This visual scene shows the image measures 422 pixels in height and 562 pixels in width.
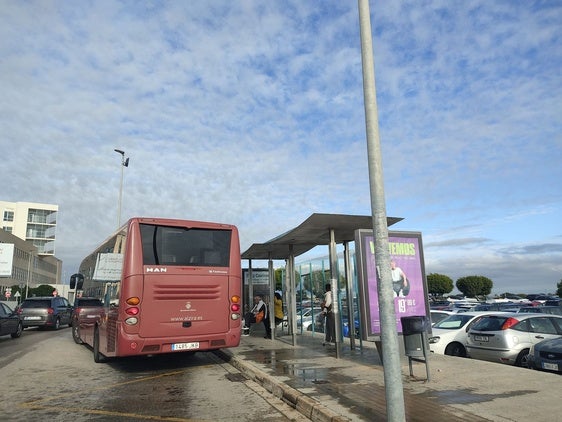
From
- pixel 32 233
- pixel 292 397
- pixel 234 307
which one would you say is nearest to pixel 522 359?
pixel 292 397

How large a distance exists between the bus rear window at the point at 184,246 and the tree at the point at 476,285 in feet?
264

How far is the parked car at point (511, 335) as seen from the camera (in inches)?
421

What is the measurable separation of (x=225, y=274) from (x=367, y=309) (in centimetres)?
318

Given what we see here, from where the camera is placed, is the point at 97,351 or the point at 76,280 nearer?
the point at 97,351

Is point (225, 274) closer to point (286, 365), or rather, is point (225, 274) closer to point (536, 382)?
point (286, 365)

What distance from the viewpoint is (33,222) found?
324 ft

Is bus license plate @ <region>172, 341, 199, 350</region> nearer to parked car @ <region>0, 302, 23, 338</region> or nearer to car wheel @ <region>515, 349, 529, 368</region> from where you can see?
car wheel @ <region>515, 349, 529, 368</region>

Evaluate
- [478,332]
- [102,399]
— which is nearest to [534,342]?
[478,332]

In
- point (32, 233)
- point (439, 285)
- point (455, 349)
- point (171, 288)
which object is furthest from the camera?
point (32, 233)

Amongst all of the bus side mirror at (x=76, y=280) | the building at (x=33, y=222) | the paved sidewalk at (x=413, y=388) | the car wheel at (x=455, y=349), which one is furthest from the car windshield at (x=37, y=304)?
the building at (x=33, y=222)

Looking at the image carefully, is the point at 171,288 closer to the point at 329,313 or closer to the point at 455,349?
the point at 329,313

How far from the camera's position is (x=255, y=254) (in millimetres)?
17891

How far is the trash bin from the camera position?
8.17 metres

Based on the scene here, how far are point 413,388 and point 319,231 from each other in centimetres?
534
